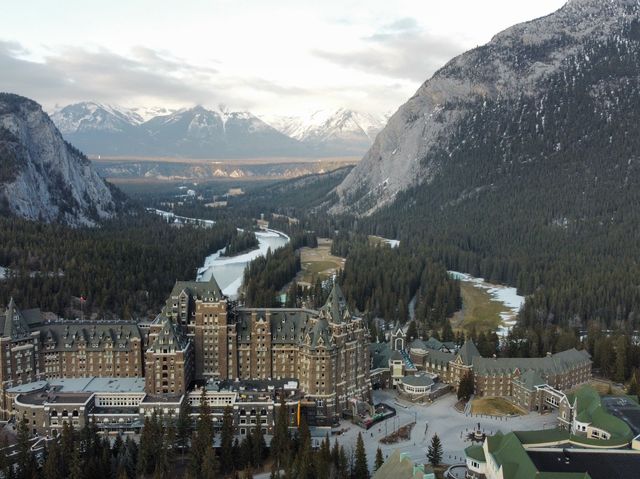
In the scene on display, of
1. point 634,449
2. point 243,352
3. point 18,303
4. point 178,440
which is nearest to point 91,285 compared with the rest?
point 18,303

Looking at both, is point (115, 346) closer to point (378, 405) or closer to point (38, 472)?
point (38, 472)

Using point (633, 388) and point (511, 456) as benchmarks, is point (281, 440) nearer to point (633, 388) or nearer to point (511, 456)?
point (511, 456)

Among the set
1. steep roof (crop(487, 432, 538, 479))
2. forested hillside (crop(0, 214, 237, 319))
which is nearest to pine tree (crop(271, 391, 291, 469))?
steep roof (crop(487, 432, 538, 479))

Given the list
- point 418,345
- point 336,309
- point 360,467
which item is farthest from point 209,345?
point 418,345

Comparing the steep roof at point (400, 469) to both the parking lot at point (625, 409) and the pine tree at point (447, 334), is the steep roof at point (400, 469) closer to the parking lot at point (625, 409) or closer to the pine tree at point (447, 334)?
the parking lot at point (625, 409)

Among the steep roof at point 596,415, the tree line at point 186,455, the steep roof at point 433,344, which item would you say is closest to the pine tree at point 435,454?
the tree line at point 186,455
